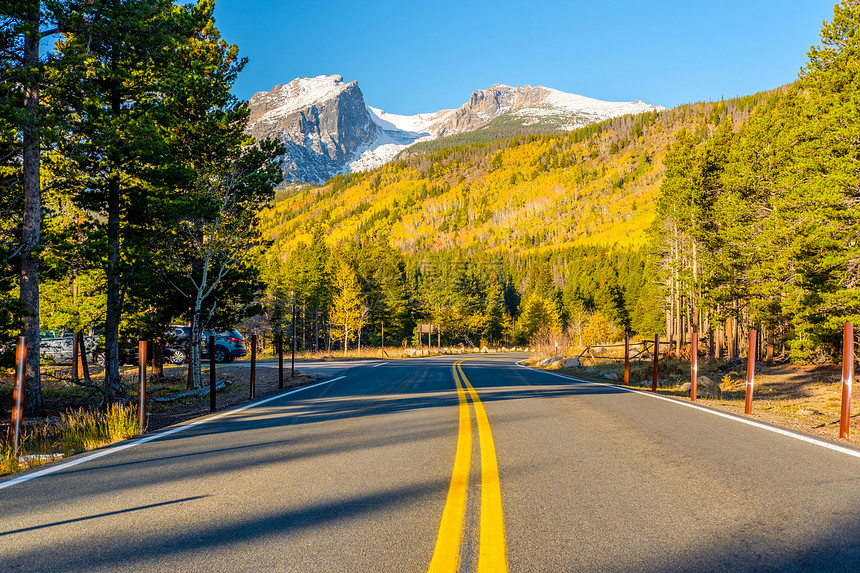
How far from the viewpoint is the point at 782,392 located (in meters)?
16.9

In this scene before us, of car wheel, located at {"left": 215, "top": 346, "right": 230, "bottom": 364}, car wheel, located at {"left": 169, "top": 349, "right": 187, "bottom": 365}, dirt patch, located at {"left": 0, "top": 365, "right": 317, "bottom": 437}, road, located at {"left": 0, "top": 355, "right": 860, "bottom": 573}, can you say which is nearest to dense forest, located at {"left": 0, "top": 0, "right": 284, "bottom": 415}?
dirt patch, located at {"left": 0, "top": 365, "right": 317, "bottom": 437}

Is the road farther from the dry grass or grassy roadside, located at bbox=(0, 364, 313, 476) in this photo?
grassy roadside, located at bbox=(0, 364, 313, 476)

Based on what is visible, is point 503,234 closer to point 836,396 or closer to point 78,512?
point 836,396

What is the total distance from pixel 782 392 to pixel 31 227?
20730 millimetres

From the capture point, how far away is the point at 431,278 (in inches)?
3302

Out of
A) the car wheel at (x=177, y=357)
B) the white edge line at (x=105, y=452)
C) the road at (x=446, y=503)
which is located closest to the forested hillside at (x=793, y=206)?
the road at (x=446, y=503)

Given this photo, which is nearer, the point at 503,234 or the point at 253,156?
the point at 253,156

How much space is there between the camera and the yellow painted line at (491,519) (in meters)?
2.58

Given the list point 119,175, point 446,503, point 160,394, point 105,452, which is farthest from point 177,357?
point 446,503

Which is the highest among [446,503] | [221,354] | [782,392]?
[446,503]

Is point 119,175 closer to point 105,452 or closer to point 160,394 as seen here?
point 160,394

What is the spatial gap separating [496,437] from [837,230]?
1625 cm

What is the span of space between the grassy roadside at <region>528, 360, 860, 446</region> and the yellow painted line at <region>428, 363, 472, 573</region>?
4451mm

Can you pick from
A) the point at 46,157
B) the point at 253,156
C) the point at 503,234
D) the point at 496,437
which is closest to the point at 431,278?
the point at 253,156
